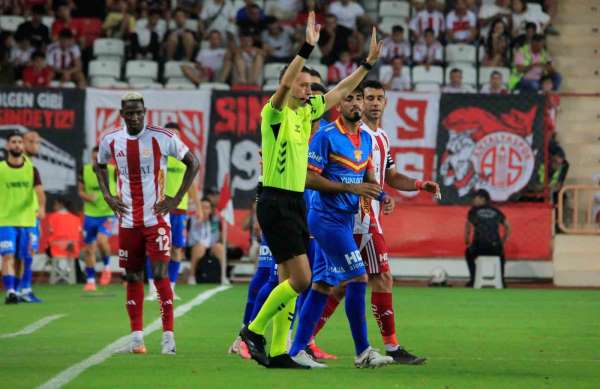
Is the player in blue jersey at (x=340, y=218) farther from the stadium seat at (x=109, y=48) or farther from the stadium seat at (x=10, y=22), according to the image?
the stadium seat at (x=10, y=22)

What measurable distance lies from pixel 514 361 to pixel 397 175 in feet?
6.31

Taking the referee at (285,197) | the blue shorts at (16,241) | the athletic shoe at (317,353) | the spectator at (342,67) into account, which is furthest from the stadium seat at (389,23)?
the referee at (285,197)

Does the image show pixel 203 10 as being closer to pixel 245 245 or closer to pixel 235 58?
pixel 235 58

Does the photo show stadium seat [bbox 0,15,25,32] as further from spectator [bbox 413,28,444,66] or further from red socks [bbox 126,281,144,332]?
red socks [bbox 126,281,144,332]

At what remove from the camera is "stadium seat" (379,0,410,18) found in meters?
27.7

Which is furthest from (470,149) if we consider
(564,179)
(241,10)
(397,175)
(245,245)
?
(397,175)

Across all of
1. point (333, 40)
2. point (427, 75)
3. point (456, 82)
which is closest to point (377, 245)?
point (456, 82)

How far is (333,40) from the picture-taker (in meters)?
26.6

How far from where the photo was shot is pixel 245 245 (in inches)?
930

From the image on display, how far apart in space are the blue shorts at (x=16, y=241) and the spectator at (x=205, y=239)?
174 inches

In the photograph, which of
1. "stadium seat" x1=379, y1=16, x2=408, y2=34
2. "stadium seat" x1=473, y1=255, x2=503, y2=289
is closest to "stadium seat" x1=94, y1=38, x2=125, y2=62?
"stadium seat" x1=379, y1=16, x2=408, y2=34

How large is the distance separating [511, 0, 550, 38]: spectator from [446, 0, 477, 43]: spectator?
Result: 32.1 inches

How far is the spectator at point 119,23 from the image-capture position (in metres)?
27.4

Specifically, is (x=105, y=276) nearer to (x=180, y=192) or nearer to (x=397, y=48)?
(x=397, y=48)
